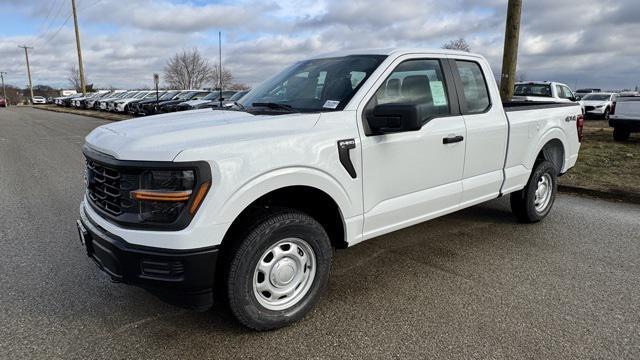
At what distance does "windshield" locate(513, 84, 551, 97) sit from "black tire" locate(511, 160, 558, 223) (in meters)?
11.7

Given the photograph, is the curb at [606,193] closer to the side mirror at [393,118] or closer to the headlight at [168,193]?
the side mirror at [393,118]

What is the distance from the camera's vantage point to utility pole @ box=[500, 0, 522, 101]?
9.98m

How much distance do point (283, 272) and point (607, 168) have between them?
25.0 ft

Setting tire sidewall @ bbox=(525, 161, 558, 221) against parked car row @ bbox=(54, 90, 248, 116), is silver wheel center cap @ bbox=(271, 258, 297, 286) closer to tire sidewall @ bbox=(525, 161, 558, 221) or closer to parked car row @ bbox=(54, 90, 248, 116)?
tire sidewall @ bbox=(525, 161, 558, 221)

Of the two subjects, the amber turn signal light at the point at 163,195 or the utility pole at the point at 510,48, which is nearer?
the amber turn signal light at the point at 163,195

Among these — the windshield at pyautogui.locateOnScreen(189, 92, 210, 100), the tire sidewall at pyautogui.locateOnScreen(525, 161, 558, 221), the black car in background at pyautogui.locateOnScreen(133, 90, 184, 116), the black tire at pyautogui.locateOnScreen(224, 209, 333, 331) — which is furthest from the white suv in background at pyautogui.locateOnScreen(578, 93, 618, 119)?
the black tire at pyautogui.locateOnScreen(224, 209, 333, 331)

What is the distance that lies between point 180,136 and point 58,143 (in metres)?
12.1

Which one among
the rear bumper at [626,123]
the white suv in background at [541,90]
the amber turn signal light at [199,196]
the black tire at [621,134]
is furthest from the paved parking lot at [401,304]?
the white suv in background at [541,90]

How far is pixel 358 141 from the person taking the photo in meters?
3.29

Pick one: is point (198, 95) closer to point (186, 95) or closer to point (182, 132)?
point (186, 95)

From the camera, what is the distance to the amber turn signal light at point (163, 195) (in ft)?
8.49

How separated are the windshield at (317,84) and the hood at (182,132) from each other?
1.28 ft

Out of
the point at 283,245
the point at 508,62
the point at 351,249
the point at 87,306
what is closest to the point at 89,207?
the point at 87,306

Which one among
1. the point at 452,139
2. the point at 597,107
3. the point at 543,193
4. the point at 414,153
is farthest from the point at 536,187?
the point at 597,107
